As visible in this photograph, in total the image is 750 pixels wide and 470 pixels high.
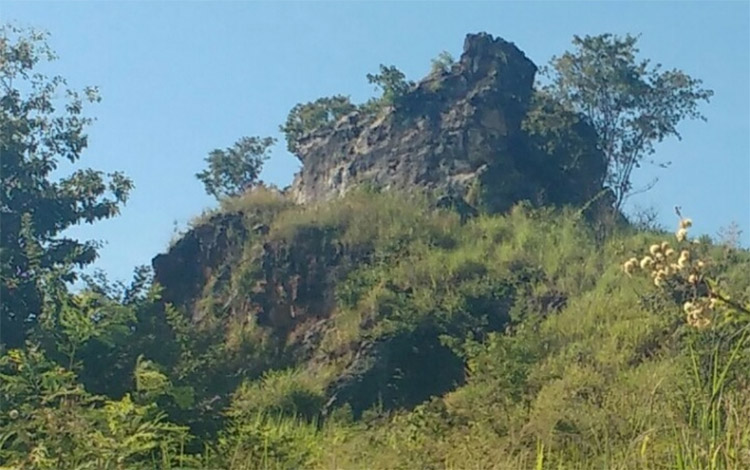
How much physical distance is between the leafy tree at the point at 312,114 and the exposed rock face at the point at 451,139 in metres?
3.16

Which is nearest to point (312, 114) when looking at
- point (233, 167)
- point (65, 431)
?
point (233, 167)

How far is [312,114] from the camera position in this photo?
2303 centimetres

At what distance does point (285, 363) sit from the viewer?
13.9m

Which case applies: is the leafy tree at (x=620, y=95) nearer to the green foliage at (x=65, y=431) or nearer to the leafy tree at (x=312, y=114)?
the leafy tree at (x=312, y=114)

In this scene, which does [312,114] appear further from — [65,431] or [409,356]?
[65,431]

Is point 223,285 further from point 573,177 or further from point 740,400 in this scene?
point 740,400

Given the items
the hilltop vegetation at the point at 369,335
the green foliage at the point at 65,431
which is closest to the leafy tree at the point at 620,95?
the hilltop vegetation at the point at 369,335

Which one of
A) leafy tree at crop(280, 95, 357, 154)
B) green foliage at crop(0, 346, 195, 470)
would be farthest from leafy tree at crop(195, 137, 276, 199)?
green foliage at crop(0, 346, 195, 470)

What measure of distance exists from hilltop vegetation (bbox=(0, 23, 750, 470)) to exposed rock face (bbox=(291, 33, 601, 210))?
0.32 m

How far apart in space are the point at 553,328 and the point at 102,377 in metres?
6.46

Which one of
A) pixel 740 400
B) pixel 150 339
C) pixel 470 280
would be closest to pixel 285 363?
pixel 470 280

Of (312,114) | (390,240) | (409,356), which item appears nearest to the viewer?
(409,356)

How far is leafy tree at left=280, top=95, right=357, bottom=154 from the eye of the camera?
2262 cm

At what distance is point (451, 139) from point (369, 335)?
5.21 metres
